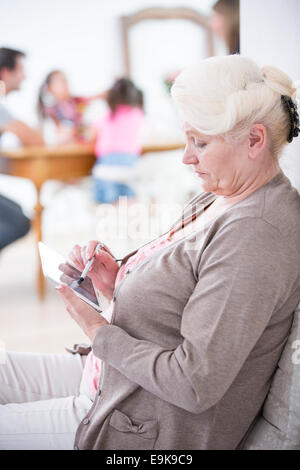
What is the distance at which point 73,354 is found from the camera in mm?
1332

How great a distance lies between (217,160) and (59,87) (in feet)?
14.4

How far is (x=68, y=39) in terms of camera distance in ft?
18.1

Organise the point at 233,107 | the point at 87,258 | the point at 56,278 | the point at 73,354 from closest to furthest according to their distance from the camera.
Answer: the point at 233,107
the point at 56,278
the point at 87,258
the point at 73,354

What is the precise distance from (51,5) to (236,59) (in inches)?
196

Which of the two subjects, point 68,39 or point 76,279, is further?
point 68,39

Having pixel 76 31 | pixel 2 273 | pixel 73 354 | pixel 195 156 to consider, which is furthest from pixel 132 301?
pixel 76 31

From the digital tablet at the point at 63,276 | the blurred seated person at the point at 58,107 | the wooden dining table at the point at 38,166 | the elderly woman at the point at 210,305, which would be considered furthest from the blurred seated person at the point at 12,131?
the elderly woman at the point at 210,305

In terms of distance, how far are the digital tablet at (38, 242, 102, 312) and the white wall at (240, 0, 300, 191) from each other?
1.48 ft

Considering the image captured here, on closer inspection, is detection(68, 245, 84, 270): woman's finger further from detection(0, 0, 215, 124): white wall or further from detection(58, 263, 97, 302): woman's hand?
detection(0, 0, 215, 124): white wall

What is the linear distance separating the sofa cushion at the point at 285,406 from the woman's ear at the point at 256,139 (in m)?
0.28

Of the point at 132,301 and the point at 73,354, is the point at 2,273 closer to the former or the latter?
the point at 73,354

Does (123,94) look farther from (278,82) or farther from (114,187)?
(278,82)

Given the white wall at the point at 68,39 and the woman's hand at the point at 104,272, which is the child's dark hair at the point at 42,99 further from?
the woman's hand at the point at 104,272

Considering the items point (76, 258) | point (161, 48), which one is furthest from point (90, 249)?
point (161, 48)
